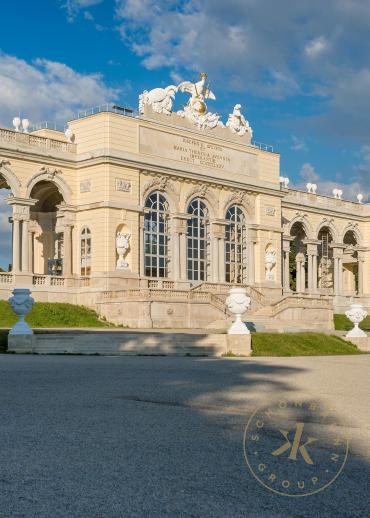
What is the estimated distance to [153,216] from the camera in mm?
48156

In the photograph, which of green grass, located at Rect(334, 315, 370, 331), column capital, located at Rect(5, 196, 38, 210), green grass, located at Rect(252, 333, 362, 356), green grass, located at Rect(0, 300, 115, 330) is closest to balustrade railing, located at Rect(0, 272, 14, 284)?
green grass, located at Rect(0, 300, 115, 330)

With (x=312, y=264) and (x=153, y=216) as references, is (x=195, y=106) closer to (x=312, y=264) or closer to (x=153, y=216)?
(x=153, y=216)

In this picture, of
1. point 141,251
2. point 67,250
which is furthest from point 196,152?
point 67,250

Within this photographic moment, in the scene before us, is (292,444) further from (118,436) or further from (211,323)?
(211,323)

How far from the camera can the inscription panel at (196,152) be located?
47.4 m

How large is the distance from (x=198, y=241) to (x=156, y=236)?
3.61m

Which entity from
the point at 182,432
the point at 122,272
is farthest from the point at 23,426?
the point at 122,272

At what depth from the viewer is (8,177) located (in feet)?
140

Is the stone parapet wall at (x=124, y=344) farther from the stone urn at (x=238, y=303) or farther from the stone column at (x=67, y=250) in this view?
the stone column at (x=67, y=250)

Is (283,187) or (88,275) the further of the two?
(283,187)

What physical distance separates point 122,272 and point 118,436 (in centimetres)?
3684

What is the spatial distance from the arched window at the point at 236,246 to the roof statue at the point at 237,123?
17.5 feet

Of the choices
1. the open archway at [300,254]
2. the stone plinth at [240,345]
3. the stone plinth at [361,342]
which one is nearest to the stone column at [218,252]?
the open archway at [300,254]

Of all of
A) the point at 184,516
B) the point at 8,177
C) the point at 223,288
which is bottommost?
the point at 184,516
